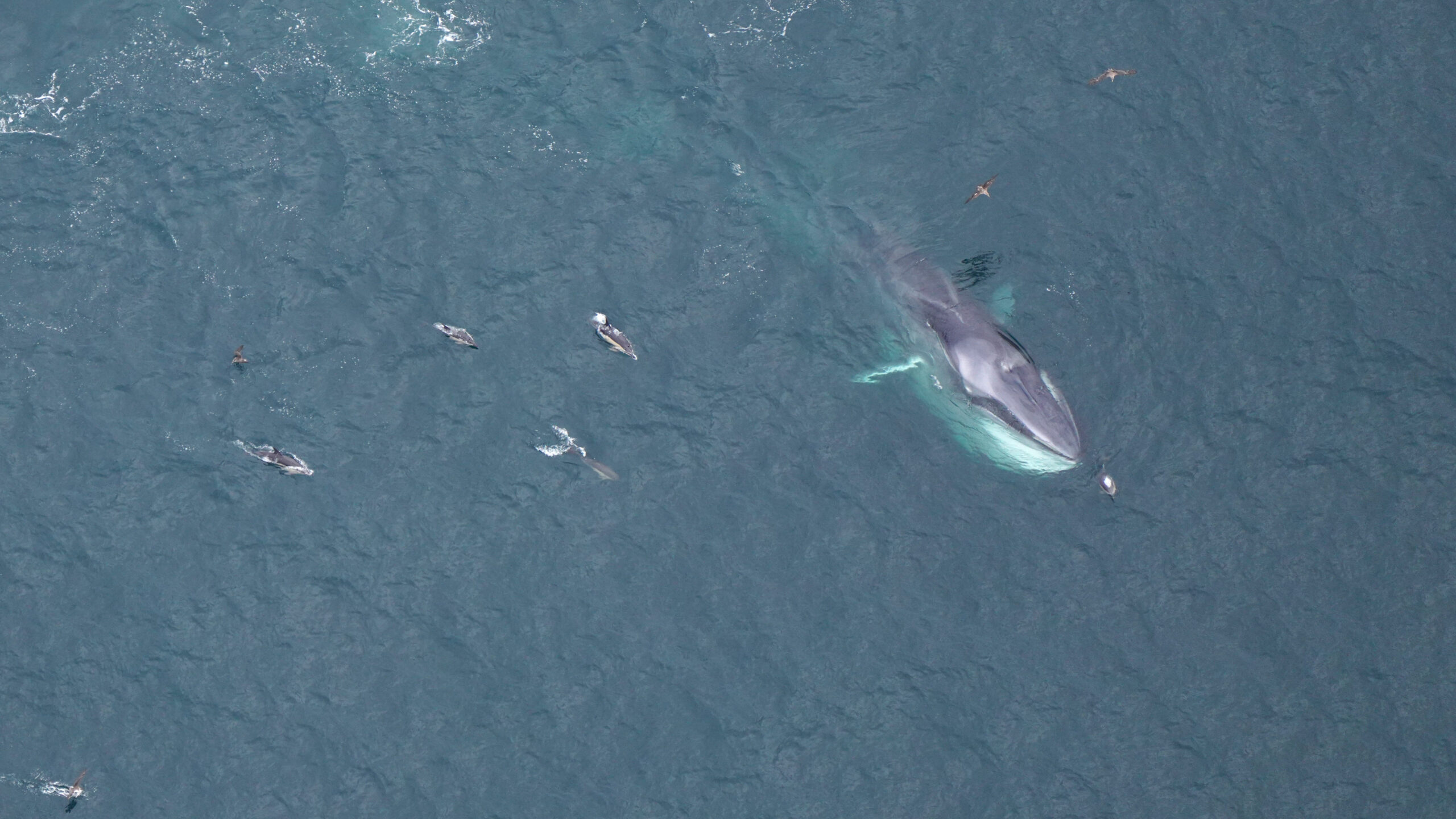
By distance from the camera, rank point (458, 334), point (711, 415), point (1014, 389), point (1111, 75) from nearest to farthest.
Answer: point (1014, 389) < point (711, 415) < point (458, 334) < point (1111, 75)

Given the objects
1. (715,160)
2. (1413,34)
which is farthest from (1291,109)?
(715,160)

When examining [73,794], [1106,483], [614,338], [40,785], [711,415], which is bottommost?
[40,785]

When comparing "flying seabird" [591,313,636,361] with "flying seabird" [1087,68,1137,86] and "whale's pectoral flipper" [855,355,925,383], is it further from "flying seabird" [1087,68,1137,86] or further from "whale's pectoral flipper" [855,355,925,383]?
"flying seabird" [1087,68,1137,86]

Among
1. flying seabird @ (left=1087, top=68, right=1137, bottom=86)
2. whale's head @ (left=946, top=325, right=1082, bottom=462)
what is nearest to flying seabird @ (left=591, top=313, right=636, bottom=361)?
whale's head @ (left=946, top=325, right=1082, bottom=462)

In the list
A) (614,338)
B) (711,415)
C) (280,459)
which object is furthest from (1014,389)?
(280,459)

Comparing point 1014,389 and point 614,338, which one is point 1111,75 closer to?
point 1014,389

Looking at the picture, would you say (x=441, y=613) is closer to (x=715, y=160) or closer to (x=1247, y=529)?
(x=715, y=160)

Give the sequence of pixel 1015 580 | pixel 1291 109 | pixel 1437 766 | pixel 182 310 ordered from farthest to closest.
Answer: pixel 1291 109 → pixel 182 310 → pixel 1015 580 → pixel 1437 766

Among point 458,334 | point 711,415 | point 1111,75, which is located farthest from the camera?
point 1111,75
